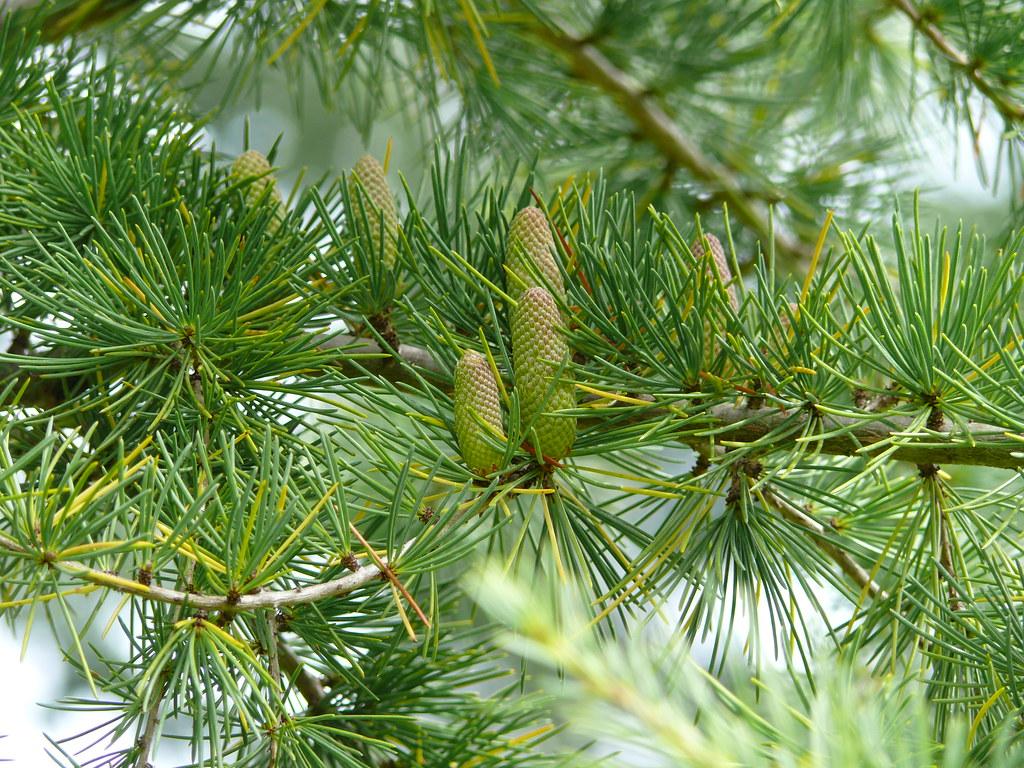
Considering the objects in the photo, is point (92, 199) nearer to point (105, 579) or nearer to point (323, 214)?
point (323, 214)

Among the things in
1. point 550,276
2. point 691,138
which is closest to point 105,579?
point 550,276

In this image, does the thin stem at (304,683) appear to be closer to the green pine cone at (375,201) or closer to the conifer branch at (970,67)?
the green pine cone at (375,201)

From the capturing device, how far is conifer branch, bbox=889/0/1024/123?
973 mm

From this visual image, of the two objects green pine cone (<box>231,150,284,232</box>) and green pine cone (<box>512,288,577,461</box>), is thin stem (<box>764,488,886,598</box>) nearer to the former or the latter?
green pine cone (<box>512,288,577,461</box>)

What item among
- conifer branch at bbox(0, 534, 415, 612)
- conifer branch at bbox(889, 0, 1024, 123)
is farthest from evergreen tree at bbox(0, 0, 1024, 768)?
conifer branch at bbox(889, 0, 1024, 123)

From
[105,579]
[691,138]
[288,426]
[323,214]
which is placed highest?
[691,138]

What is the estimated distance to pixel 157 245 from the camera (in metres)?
0.55

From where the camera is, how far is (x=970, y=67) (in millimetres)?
982

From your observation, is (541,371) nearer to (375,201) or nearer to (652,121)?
(375,201)

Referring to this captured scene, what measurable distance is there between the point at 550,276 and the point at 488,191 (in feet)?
0.37

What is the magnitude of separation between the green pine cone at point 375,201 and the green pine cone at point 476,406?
161 millimetres

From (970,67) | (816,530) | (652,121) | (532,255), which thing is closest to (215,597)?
(532,255)

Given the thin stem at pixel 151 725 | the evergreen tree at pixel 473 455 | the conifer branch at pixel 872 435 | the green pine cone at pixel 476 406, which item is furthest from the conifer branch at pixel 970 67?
the thin stem at pixel 151 725

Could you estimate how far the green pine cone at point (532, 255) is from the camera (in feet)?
1.92
